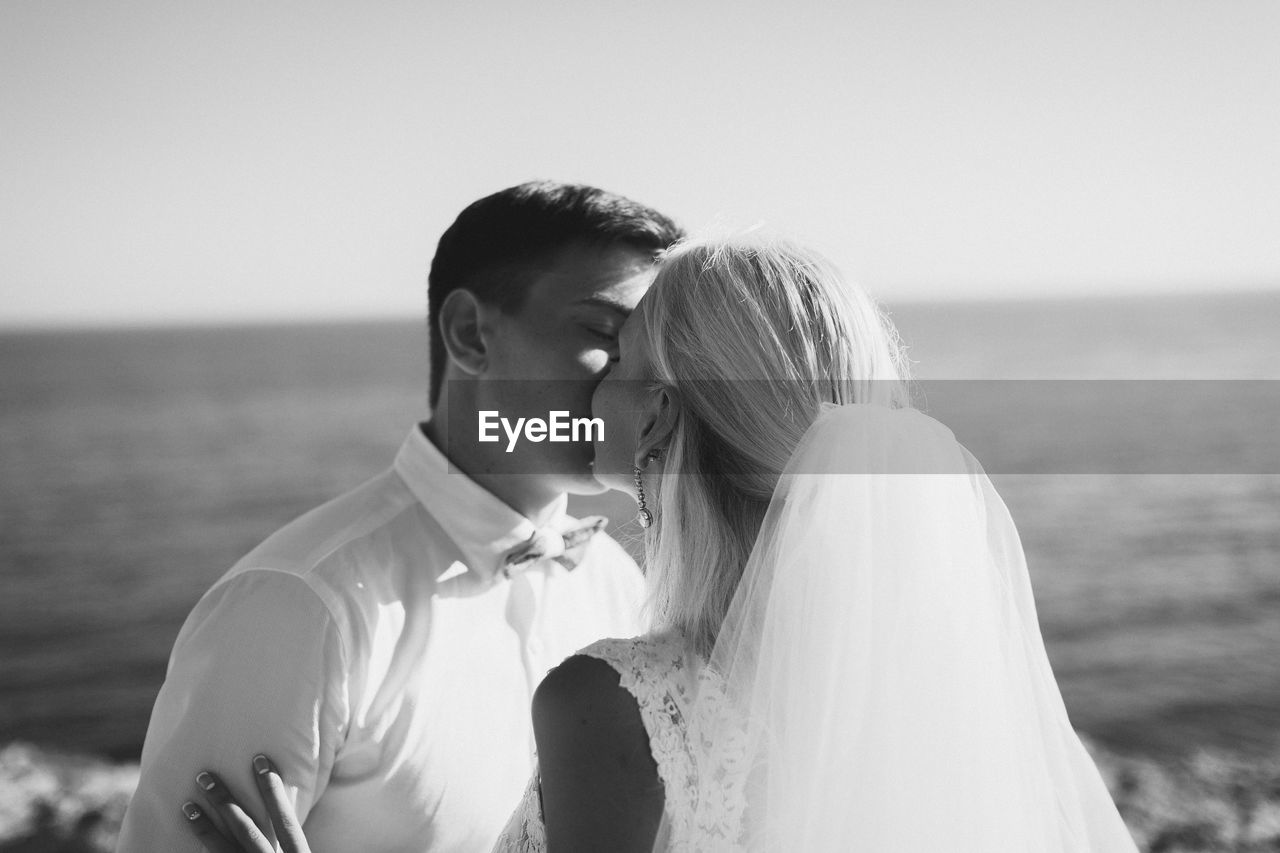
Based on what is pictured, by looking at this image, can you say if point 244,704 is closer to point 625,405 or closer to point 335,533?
point 335,533

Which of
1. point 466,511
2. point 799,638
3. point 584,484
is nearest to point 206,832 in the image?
point 466,511

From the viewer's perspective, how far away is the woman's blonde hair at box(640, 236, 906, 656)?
1.90m

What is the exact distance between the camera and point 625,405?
221 cm

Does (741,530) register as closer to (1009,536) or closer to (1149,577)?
(1009,536)

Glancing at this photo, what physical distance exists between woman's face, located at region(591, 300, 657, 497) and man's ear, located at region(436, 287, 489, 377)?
505mm

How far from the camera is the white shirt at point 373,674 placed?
2.20m

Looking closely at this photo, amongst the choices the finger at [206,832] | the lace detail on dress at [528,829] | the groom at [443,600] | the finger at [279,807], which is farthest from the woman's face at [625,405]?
the finger at [206,832]

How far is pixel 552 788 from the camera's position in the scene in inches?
67.7

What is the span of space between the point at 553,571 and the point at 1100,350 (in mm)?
71370

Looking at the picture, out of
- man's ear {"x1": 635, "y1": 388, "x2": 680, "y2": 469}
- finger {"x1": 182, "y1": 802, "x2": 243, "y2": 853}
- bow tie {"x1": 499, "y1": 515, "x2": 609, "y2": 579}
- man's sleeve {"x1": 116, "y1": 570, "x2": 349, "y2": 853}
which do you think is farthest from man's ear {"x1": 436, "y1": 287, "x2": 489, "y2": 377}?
finger {"x1": 182, "y1": 802, "x2": 243, "y2": 853}

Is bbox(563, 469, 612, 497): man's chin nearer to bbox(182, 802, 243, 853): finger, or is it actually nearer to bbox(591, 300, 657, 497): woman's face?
bbox(591, 300, 657, 497): woman's face

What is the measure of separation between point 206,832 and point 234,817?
0.21 feet

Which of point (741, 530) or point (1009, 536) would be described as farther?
point (1009, 536)

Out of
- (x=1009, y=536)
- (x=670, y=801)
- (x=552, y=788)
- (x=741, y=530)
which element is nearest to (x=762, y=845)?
(x=670, y=801)
